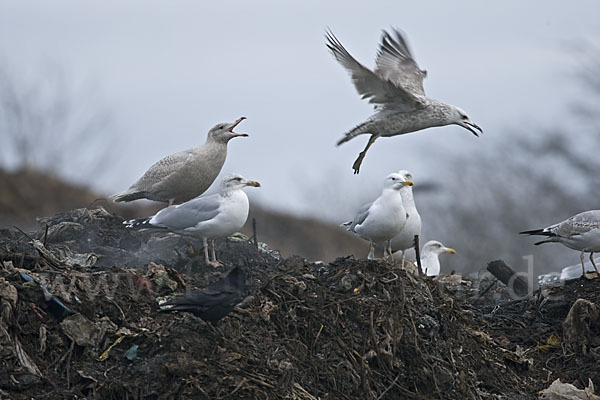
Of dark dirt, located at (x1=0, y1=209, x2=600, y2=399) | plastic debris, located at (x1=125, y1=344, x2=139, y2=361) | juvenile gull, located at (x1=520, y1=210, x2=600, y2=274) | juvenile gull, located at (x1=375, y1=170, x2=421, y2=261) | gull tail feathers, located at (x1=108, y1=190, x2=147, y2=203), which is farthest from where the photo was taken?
gull tail feathers, located at (x1=108, y1=190, x2=147, y2=203)

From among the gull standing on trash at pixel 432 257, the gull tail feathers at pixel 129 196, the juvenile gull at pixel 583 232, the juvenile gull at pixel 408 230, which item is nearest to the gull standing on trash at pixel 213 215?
the gull tail feathers at pixel 129 196

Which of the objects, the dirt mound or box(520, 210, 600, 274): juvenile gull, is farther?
the dirt mound

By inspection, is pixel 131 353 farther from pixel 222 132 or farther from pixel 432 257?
pixel 432 257

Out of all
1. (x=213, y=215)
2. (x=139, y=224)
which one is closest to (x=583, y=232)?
(x=213, y=215)


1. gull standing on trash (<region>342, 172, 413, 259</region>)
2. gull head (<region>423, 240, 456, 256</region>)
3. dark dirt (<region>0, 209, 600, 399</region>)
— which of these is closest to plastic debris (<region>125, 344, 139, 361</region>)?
dark dirt (<region>0, 209, 600, 399</region>)

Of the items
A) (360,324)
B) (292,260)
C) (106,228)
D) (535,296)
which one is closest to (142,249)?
(106,228)

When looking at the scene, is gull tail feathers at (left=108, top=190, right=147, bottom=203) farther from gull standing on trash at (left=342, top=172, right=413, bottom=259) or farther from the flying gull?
the flying gull

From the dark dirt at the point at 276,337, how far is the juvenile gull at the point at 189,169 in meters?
1.76

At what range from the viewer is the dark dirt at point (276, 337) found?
532 centimetres

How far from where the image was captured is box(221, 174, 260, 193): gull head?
796cm

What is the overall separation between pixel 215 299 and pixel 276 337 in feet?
2.06

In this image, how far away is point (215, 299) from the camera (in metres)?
5.44

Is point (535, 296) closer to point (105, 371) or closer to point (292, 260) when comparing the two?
point (292, 260)

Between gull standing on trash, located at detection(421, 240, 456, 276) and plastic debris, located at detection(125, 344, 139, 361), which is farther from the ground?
plastic debris, located at detection(125, 344, 139, 361)
